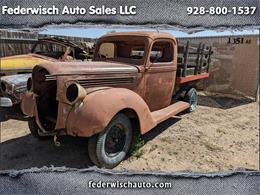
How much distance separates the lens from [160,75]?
7.91 feet

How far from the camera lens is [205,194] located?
2.91 ft

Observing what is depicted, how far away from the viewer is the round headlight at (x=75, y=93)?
5.26 feet

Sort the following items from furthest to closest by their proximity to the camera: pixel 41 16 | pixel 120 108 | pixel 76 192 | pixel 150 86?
1. pixel 150 86
2. pixel 120 108
3. pixel 76 192
4. pixel 41 16

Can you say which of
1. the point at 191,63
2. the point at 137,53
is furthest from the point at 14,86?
the point at 191,63

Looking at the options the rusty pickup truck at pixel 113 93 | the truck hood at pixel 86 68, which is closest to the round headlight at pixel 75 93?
the rusty pickup truck at pixel 113 93

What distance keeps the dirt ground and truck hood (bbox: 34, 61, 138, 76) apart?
561 millimetres

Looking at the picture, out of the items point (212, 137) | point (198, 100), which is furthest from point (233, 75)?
point (212, 137)

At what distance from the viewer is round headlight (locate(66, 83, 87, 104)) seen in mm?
1603

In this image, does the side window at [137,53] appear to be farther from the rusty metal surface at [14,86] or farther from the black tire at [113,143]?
the rusty metal surface at [14,86]

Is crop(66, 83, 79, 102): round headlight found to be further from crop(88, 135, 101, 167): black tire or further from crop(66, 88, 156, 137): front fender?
crop(88, 135, 101, 167): black tire

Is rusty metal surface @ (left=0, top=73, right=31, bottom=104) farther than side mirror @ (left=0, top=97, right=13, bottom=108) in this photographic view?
Yes

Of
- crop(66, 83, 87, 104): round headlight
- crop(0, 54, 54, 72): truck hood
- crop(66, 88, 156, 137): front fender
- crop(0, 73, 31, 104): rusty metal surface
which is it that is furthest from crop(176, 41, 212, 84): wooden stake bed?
crop(0, 73, 31, 104): rusty metal surface

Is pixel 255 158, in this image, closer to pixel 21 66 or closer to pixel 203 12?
pixel 203 12

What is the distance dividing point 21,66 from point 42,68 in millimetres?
1152
